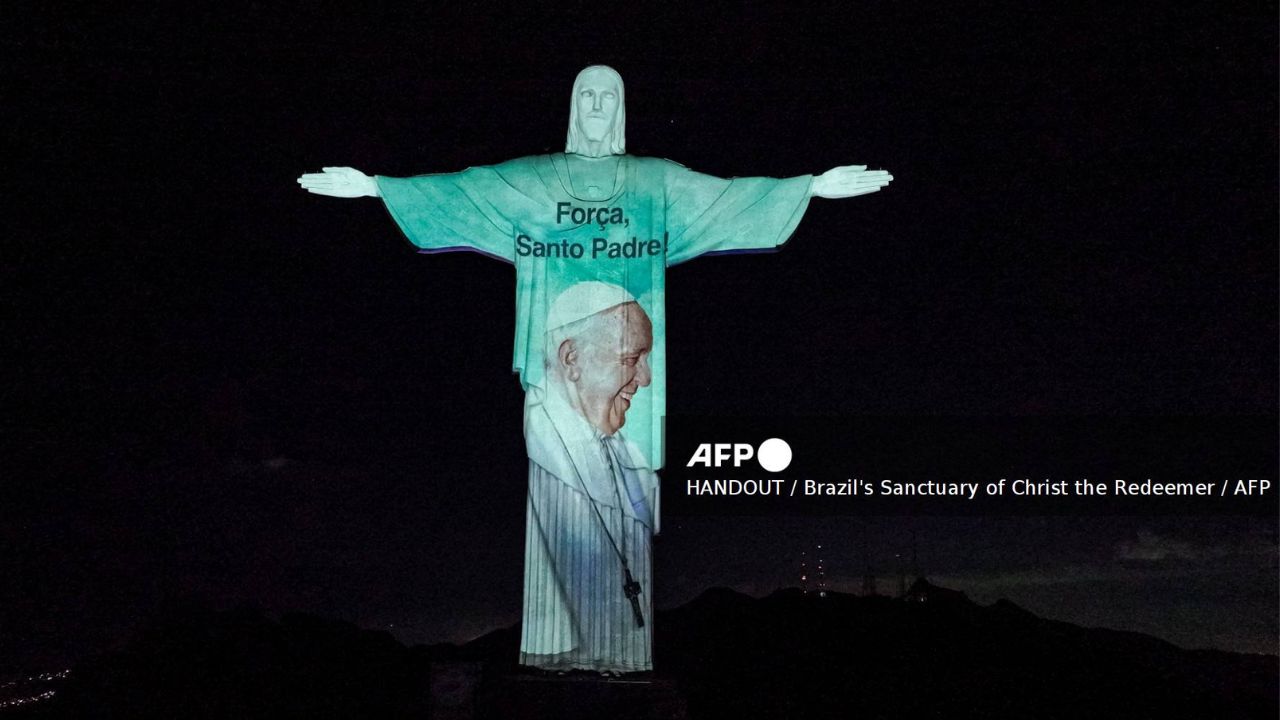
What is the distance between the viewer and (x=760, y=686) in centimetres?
733

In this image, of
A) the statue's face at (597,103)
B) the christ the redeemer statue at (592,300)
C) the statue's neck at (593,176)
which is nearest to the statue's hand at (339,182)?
the christ the redeemer statue at (592,300)

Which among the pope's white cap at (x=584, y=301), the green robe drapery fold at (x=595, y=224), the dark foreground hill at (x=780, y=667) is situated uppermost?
the green robe drapery fold at (x=595, y=224)

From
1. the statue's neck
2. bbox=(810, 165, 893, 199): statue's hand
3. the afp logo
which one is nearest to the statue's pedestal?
the afp logo

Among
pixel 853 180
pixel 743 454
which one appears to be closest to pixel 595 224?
pixel 853 180

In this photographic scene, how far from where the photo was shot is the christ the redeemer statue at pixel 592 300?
634 cm

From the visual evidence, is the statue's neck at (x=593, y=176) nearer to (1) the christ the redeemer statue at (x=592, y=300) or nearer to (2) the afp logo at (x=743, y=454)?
(1) the christ the redeemer statue at (x=592, y=300)

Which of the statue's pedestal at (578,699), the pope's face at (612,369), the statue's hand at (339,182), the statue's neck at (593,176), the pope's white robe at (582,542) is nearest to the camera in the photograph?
the statue's pedestal at (578,699)

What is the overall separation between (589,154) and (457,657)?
3.46 m

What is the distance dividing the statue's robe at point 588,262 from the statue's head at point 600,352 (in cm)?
6

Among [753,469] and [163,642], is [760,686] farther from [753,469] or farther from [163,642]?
[163,642]

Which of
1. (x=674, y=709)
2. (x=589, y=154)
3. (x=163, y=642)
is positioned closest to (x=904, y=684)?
(x=674, y=709)

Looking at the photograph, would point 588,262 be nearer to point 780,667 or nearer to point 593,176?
point 593,176

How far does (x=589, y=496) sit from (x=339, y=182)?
7.88ft

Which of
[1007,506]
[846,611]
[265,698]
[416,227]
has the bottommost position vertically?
[265,698]
